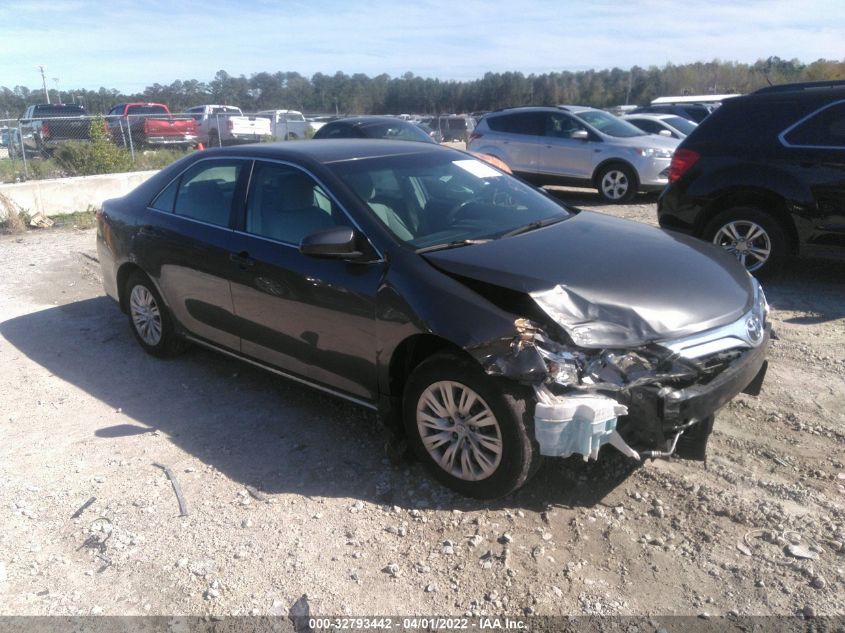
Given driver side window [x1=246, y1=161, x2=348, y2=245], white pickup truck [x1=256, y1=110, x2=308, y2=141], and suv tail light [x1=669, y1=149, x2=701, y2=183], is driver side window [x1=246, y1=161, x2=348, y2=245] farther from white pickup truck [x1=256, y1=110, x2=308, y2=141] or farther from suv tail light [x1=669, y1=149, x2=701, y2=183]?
white pickup truck [x1=256, y1=110, x2=308, y2=141]

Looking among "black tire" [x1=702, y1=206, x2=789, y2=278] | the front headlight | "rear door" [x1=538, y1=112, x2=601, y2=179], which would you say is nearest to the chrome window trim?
"black tire" [x1=702, y1=206, x2=789, y2=278]

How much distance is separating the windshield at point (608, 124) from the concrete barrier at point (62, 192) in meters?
8.93

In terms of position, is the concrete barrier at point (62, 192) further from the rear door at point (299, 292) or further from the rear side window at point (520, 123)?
the rear door at point (299, 292)

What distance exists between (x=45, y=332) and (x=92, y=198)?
7.54 meters

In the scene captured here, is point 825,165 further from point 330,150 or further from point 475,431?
point 475,431

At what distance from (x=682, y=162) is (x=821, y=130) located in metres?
1.22

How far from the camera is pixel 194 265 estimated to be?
16.4ft

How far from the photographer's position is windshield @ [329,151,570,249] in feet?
13.6

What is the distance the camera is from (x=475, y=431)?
11.5ft

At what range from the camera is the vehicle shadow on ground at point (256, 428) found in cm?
377

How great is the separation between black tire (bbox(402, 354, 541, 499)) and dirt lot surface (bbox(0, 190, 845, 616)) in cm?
16

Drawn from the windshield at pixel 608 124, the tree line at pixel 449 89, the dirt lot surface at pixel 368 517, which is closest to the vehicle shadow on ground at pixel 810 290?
the dirt lot surface at pixel 368 517

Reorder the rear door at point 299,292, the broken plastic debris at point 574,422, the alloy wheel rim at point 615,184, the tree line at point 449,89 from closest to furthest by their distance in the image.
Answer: the broken plastic debris at point 574,422
the rear door at point 299,292
the alloy wheel rim at point 615,184
the tree line at point 449,89

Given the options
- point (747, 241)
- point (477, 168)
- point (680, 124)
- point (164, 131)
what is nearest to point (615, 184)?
point (747, 241)
